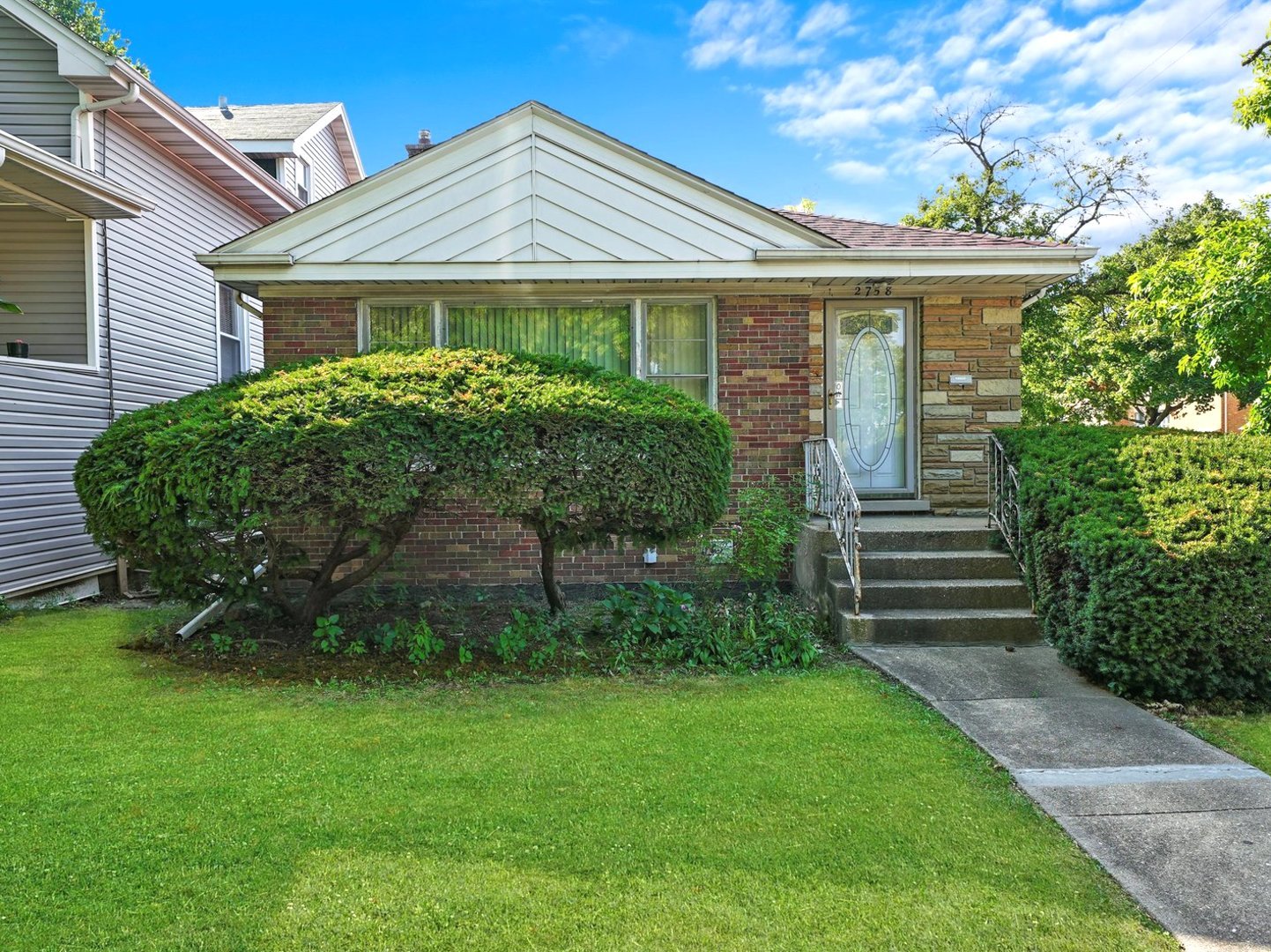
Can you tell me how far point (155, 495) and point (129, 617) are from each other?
2.57 metres

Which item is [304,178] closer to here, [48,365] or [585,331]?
[48,365]

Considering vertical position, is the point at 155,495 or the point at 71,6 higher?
the point at 71,6

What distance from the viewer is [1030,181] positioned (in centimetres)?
2228

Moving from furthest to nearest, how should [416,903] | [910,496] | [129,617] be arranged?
1. [910,496]
2. [129,617]
3. [416,903]

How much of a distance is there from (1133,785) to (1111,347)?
20.6 m

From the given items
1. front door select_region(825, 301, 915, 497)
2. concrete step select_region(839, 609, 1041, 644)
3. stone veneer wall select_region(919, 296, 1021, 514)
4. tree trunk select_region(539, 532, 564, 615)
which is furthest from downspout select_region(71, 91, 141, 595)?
stone veneer wall select_region(919, 296, 1021, 514)

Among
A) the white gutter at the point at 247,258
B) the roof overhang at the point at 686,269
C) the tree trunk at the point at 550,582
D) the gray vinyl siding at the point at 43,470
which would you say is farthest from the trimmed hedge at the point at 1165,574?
the gray vinyl siding at the point at 43,470

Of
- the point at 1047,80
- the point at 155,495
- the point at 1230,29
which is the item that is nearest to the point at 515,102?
the point at 155,495

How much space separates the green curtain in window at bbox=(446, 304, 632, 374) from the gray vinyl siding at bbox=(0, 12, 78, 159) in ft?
15.0

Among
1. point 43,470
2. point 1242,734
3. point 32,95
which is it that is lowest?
point 1242,734

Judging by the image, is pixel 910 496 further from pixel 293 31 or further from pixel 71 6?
pixel 71 6

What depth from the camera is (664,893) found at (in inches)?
101

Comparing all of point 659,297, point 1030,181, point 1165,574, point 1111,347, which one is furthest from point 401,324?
point 1030,181

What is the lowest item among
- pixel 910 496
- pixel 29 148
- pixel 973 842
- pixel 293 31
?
pixel 973 842
